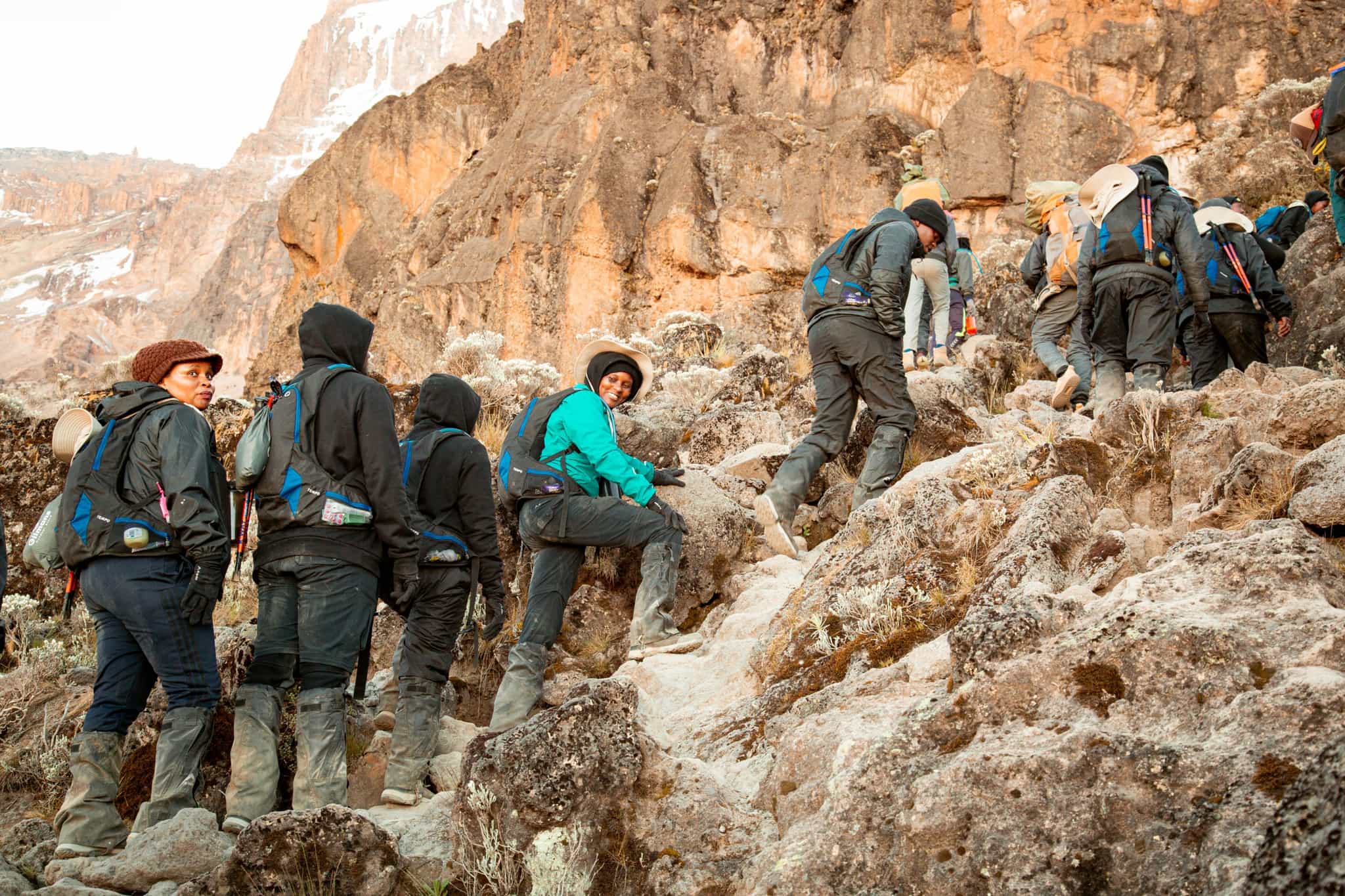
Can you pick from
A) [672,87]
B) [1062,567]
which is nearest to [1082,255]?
[1062,567]

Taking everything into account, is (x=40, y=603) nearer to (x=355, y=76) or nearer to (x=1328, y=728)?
(x=1328, y=728)

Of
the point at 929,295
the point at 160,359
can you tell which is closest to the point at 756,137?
the point at 929,295

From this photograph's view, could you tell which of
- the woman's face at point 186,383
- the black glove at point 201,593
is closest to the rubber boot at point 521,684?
the black glove at point 201,593

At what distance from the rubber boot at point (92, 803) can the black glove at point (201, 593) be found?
646 millimetres

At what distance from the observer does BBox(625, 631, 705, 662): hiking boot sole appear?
6.07 meters

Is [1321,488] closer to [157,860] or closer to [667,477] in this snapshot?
[667,477]

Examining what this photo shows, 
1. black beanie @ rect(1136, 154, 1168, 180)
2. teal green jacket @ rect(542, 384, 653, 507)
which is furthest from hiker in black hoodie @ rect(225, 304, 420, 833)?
black beanie @ rect(1136, 154, 1168, 180)

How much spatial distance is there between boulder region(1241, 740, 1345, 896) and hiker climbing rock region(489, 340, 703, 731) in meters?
4.12

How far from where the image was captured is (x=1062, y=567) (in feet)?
15.1

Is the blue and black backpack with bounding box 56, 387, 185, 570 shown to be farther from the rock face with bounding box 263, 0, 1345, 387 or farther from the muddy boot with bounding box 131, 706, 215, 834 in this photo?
the rock face with bounding box 263, 0, 1345, 387

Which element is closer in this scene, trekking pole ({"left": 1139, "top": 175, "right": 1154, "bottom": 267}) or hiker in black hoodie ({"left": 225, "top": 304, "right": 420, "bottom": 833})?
hiker in black hoodie ({"left": 225, "top": 304, "right": 420, "bottom": 833})

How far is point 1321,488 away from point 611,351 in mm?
4000

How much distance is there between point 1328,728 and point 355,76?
6156 inches

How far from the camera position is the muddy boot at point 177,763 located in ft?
14.8
